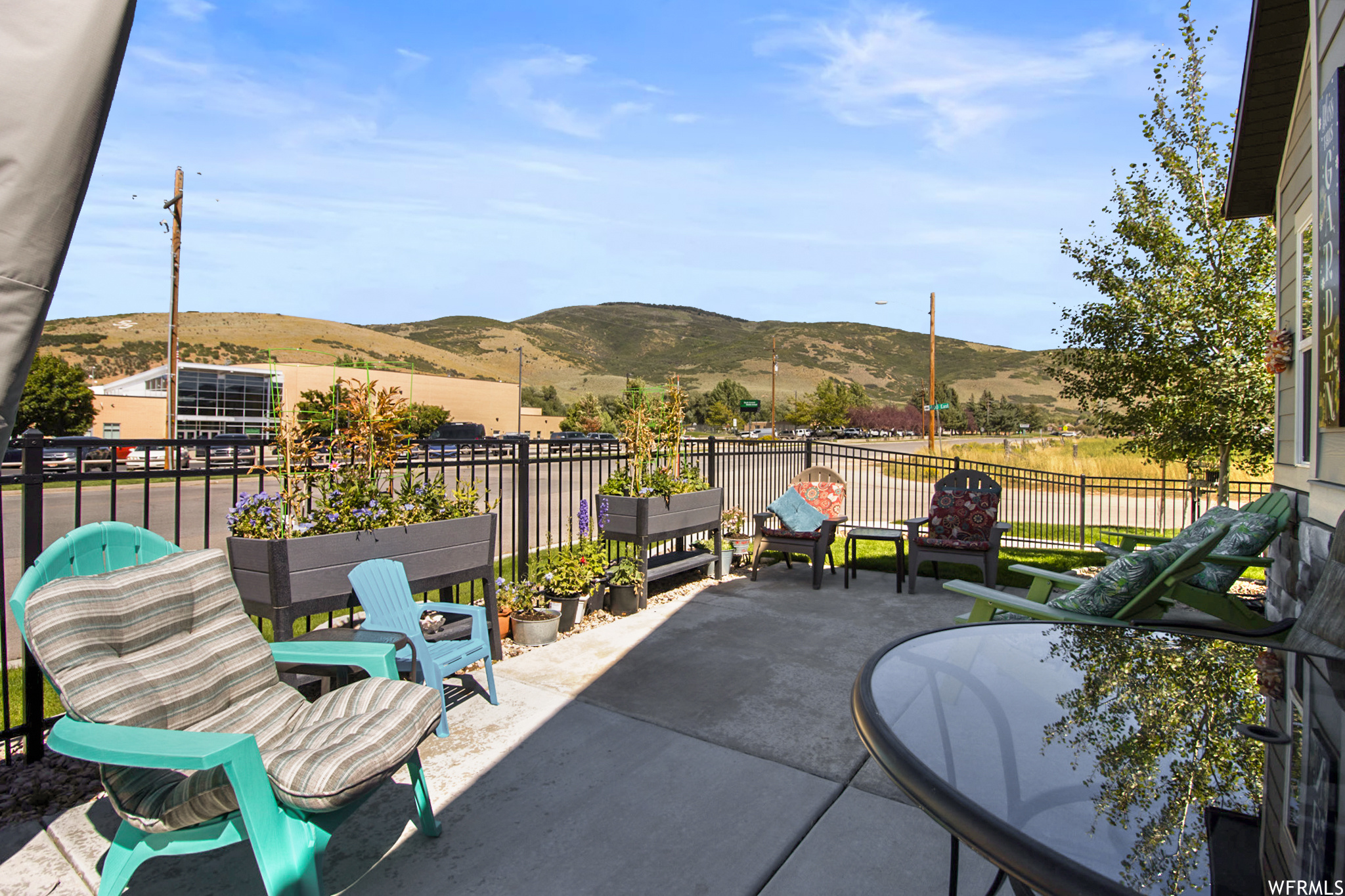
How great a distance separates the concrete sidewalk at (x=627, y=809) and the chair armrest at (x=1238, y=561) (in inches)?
88.1

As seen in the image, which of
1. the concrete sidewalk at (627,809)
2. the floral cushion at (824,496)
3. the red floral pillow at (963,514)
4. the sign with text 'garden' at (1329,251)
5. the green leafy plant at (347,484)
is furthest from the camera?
the floral cushion at (824,496)

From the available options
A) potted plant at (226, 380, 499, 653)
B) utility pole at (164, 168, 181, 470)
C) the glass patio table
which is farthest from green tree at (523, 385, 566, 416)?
the glass patio table

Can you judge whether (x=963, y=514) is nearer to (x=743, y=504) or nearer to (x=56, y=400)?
(x=743, y=504)

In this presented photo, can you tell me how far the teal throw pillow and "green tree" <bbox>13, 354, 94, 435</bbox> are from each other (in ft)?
135

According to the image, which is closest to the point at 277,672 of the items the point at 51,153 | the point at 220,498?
the point at 51,153

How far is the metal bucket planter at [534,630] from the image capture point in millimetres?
4715

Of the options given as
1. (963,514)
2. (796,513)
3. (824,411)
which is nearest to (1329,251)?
(963,514)

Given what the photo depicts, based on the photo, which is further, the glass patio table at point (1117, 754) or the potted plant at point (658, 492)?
the potted plant at point (658, 492)

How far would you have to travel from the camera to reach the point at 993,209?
13.7 meters

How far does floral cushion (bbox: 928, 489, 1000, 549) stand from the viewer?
6668 millimetres

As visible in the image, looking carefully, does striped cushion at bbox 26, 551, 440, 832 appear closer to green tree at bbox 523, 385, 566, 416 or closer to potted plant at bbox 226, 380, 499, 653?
potted plant at bbox 226, 380, 499, 653

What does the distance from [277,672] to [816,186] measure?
15.3 m

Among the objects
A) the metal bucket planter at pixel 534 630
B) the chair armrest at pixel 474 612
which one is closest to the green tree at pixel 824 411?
the metal bucket planter at pixel 534 630

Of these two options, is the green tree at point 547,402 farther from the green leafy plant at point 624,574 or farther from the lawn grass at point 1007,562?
the green leafy plant at point 624,574
